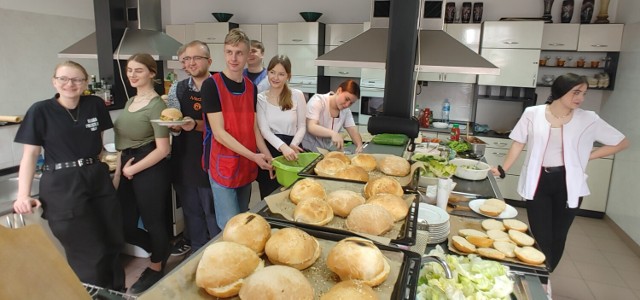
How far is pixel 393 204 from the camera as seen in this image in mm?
1286

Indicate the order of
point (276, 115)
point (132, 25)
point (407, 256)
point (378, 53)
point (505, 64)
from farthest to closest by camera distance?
point (505, 64) → point (132, 25) → point (276, 115) → point (378, 53) → point (407, 256)

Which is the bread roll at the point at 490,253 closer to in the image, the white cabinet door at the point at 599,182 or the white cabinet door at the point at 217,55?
the white cabinet door at the point at 599,182

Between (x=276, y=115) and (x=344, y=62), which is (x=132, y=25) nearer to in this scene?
(x=276, y=115)

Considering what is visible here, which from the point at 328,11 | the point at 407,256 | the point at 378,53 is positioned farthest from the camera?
the point at 328,11

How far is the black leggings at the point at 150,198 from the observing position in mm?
2482

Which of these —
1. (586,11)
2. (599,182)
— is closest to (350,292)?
(599,182)

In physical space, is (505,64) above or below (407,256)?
above

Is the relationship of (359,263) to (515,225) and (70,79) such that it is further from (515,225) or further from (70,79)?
(70,79)

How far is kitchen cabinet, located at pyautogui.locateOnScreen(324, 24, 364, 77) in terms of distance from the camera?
539 cm

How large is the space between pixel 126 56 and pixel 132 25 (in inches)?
14.3

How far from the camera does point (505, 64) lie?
482 cm

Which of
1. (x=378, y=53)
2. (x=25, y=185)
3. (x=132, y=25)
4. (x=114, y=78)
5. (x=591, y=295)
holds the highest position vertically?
Result: (x=132, y=25)

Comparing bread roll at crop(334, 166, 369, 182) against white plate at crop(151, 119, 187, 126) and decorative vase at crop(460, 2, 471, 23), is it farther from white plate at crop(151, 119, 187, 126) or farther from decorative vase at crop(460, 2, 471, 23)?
decorative vase at crop(460, 2, 471, 23)

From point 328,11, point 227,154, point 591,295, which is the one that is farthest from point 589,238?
point 328,11
